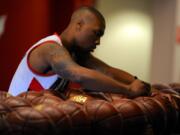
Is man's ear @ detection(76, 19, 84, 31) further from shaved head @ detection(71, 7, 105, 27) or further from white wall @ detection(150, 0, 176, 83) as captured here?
white wall @ detection(150, 0, 176, 83)

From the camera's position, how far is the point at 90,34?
1071mm

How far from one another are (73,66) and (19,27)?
1.45 metres

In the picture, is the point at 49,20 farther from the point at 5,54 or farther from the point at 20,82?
the point at 20,82

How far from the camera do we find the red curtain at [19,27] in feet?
7.48

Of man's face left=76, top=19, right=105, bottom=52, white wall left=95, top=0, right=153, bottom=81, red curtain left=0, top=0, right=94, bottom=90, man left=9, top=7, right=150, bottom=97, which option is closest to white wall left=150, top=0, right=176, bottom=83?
white wall left=95, top=0, right=153, bottom=81

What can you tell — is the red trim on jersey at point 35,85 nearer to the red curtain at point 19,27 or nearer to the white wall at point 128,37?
the red curtain at point 19,27

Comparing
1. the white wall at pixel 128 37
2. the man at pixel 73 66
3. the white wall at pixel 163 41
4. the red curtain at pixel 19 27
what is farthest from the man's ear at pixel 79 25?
the white wall at pixel 128 37

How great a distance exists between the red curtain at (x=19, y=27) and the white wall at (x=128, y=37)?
0.80m

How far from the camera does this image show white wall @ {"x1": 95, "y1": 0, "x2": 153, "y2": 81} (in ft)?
10.4

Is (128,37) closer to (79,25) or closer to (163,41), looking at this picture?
(163,41)

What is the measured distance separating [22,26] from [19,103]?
1701 millimetres

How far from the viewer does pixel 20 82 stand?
1062mm

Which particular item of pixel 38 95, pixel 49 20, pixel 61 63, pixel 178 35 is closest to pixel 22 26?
pixel 49 20

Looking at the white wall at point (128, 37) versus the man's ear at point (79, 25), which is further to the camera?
the white wall at point (128, 37)
